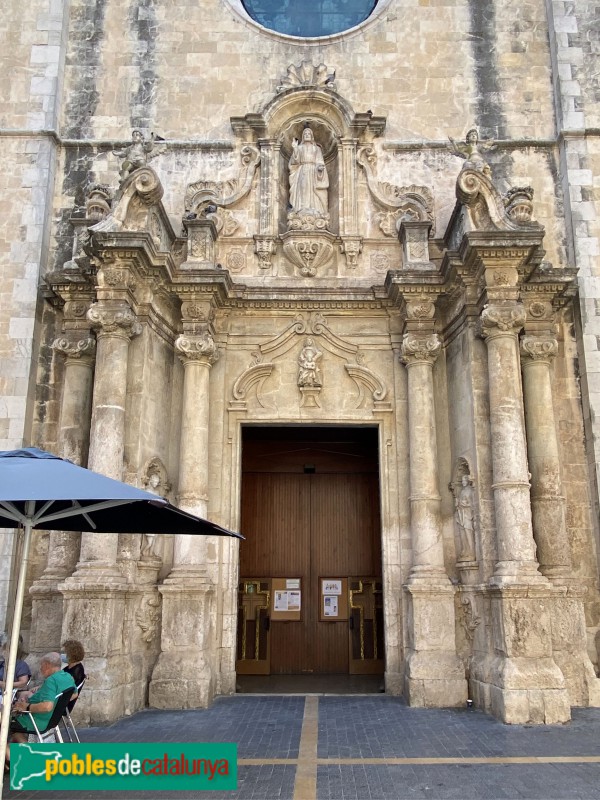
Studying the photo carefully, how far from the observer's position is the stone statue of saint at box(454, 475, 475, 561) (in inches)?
389

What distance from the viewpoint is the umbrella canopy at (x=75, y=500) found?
14.7ft

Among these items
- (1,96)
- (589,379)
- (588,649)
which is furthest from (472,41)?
(588,649)

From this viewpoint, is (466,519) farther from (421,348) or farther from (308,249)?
(308,249)

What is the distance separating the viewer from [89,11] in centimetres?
1273

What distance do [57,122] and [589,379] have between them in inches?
376

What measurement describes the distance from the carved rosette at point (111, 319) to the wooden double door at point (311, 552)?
3996mm

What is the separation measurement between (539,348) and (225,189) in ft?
18.5

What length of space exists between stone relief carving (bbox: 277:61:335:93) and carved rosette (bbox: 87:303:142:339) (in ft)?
16.2

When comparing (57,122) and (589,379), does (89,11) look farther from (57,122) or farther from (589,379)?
(589,379)

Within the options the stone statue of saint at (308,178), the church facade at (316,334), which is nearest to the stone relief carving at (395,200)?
the church facade at (316,334)

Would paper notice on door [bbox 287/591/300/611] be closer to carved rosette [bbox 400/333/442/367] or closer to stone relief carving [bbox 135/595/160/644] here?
stone relief carving [bbox 135/595/160/644]

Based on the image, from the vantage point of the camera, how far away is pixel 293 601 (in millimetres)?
12891

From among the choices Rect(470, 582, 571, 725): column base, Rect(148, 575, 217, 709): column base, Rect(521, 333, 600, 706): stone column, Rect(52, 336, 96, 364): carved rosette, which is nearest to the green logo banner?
Rect(148, 575, 217, 709): column base

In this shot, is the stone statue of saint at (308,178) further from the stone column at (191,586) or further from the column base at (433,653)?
the column base at (433,653)
